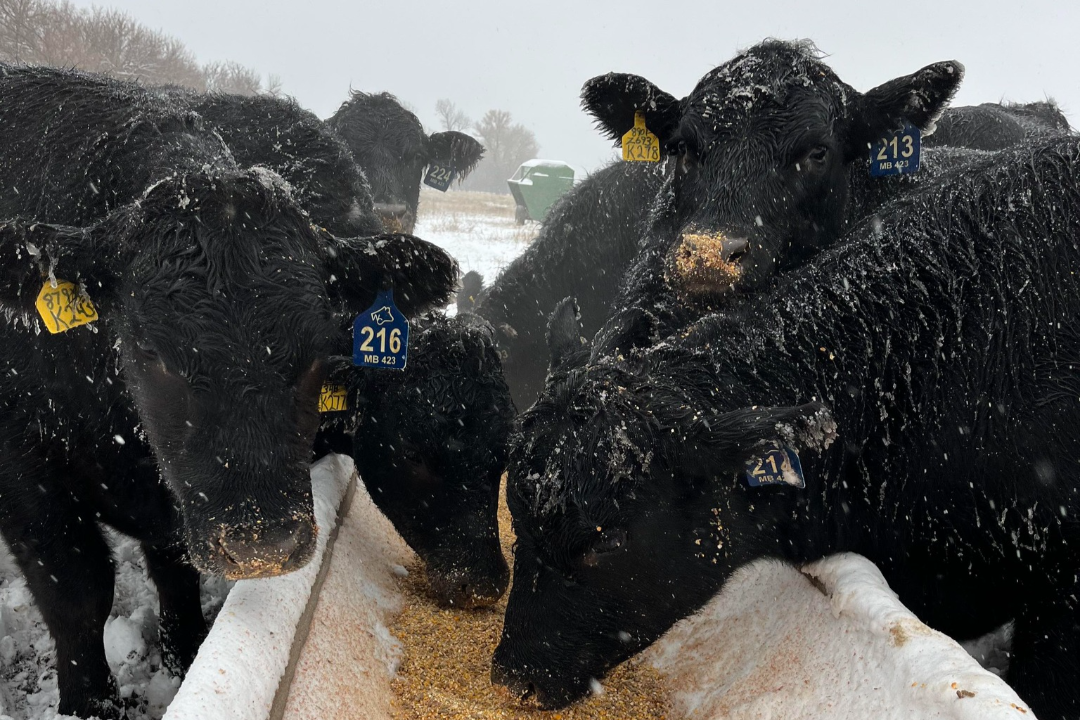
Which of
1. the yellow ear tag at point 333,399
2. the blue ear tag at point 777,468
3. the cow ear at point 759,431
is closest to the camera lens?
the cow ear at point 759,431

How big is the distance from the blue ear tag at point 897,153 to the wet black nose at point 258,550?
9.54 ft

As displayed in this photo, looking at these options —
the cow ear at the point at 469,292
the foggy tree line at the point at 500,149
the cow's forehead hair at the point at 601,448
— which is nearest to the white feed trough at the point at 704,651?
the cow's forehead hair at the point at 601,448

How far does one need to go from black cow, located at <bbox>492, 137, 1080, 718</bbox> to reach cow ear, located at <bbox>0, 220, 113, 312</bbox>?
4.29 feet

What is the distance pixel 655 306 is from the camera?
3385mm

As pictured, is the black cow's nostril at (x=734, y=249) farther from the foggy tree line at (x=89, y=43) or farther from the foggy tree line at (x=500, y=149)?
the foggy tree line at (x=500, y=149)

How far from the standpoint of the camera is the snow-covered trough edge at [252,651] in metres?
1.91

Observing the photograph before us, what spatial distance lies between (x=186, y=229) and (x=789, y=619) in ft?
7.36

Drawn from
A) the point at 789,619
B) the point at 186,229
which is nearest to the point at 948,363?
the point at 789,619

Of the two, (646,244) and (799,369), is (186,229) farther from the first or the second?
(646,244)

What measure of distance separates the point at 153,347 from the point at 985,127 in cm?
549

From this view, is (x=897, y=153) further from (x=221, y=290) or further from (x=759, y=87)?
(x=221, y=290)

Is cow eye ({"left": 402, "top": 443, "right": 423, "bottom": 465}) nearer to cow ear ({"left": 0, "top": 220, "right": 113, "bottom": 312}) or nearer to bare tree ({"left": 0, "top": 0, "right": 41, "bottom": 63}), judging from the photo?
cow ear ({"left": 0, "top": 220, "right": 113, "bottom": 312})

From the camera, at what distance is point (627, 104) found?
420 centimetres

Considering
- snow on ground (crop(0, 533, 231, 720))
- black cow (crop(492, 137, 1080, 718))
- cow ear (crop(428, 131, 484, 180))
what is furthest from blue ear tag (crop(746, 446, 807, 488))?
cow ear (crop(428, 131, 484, 180))
